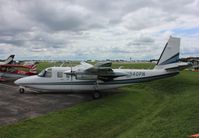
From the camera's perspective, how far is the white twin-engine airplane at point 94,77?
21.7m

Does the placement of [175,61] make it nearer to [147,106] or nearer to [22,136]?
[147,106]

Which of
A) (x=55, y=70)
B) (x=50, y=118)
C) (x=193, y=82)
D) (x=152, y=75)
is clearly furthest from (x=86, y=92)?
(x=193, y=82)

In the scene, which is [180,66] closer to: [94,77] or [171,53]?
[171,53]

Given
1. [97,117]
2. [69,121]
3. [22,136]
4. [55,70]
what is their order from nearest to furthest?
[22,136] → [69,121] → [97,117] → [55,70]

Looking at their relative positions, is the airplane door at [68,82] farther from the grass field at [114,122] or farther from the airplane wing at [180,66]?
the airplane wing at [180,66]

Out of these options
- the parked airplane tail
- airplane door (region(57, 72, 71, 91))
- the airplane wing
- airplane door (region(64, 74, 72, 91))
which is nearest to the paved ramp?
airplane door (region(64, 74, 72, 91))

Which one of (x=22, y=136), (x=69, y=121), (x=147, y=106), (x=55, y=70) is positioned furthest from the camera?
(x=55, y=70)

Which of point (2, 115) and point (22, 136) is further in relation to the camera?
point (2, 115)

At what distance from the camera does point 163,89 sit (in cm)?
2606

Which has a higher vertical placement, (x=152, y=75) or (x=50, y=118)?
(x=152, y=75)

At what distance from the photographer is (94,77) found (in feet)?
71.4

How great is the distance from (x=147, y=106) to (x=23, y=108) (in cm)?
908

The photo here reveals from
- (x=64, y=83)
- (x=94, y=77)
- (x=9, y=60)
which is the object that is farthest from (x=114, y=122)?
(x=9, y=60)

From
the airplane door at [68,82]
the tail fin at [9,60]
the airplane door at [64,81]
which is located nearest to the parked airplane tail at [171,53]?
the airplane door at [68,82]
